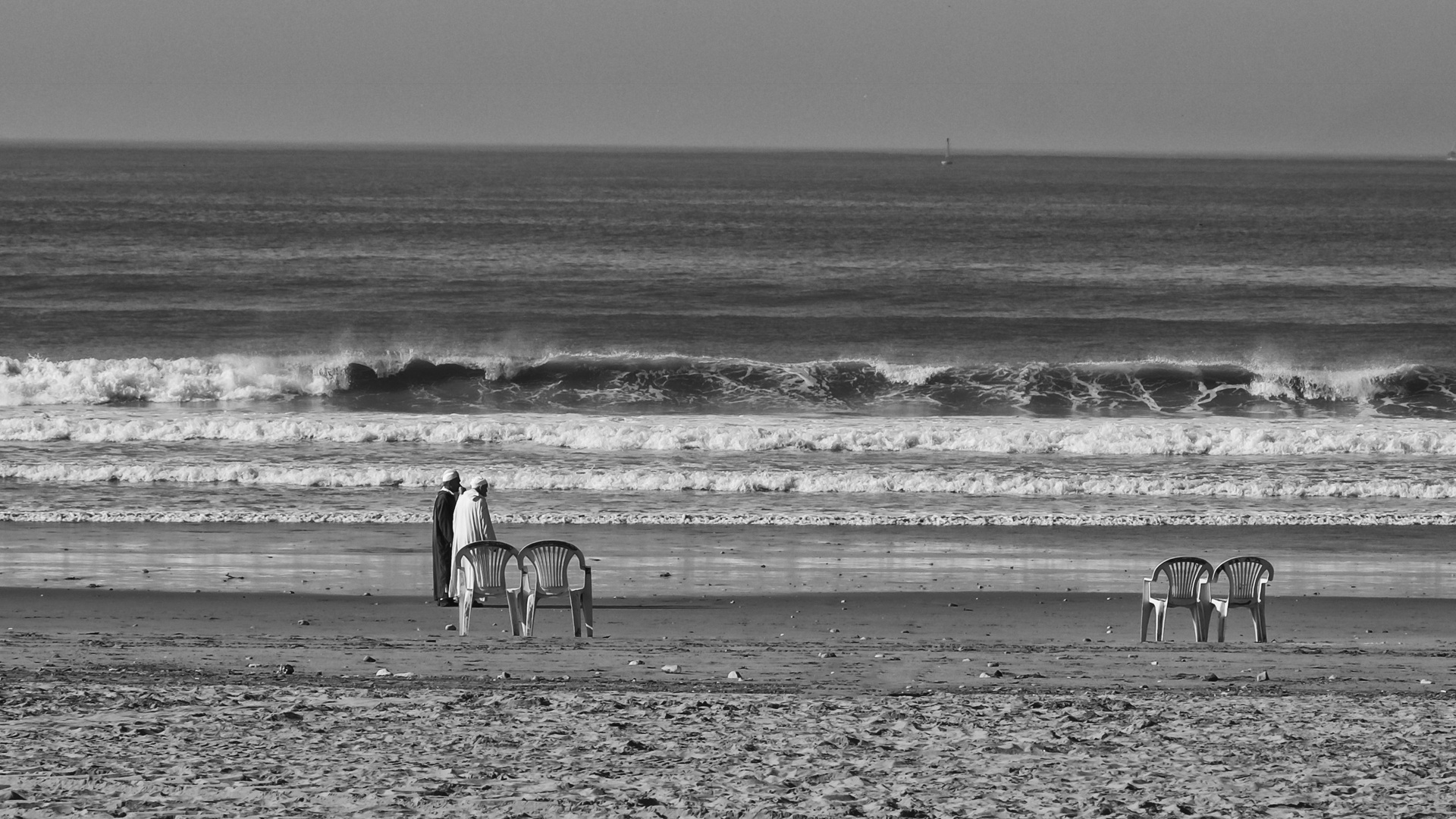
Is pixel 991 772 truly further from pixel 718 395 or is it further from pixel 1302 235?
pixel 1302 235

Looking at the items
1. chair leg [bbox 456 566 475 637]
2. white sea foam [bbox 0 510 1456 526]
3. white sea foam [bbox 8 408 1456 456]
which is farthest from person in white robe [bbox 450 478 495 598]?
white sea foam [bbox 8 408 1456 456]

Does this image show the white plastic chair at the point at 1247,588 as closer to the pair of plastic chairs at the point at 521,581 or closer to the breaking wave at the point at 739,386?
the pair of plastic chairs at the point at 521,581

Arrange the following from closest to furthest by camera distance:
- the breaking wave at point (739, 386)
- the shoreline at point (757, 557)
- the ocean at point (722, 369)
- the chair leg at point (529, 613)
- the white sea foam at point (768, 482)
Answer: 1. the chair leg at point (529, 613)
2. the shoreline at point (757, 557)
3. the ocean at point (722, 369)
4. the white sea foam at point (768, 482)
5. the breaking wave at point (739, 386)

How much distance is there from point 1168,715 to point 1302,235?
200 ft

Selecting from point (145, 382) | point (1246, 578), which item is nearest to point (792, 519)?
point (1246, 578)

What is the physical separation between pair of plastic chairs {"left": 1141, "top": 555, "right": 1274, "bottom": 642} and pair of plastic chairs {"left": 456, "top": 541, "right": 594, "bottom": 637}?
4028mm

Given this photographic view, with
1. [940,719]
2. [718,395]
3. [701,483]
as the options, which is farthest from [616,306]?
[940,719]

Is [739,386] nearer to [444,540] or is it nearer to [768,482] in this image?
[768,482]

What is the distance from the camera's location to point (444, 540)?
36.9ft

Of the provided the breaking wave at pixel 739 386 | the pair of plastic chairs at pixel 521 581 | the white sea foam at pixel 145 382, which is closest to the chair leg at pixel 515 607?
the pair of plastic chairs at pixel 521 581

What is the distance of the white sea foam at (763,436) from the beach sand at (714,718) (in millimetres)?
9122

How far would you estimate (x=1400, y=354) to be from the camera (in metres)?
31.6

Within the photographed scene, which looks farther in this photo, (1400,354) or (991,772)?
(1400,354)

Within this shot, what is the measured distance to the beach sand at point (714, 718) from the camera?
5992mm
